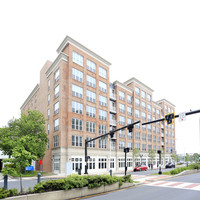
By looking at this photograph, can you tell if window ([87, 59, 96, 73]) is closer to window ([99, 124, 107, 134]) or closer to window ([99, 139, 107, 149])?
window ([99, 124, 107, 134])

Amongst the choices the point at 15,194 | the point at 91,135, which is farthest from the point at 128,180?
the point at 91,135

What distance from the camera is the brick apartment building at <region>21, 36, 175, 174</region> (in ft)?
128

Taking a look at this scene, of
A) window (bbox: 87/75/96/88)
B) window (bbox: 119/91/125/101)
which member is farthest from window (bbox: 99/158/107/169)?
window (bbox: 119/91/125/101)

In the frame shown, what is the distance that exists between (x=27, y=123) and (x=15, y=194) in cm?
2703

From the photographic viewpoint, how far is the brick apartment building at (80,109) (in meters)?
39.1

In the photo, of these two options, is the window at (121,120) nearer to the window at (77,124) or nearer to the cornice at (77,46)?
the cornice at (77,46)

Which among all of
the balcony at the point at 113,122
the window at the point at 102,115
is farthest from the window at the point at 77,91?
the balcony at the point at 113,122

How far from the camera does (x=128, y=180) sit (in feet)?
53.9

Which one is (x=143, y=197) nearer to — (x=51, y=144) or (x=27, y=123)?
(x=27, y=123)

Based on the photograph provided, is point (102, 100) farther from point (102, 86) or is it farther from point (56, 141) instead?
point (56, 141)

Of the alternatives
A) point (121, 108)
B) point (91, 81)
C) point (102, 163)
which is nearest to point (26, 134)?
point (91, 81)

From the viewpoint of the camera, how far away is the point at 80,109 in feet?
137

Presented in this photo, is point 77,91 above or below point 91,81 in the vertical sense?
below

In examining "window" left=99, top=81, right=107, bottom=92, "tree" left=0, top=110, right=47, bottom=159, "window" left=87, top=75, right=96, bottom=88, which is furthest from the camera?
Answer: "window" left=99, top=81, right=107, bottom=92
